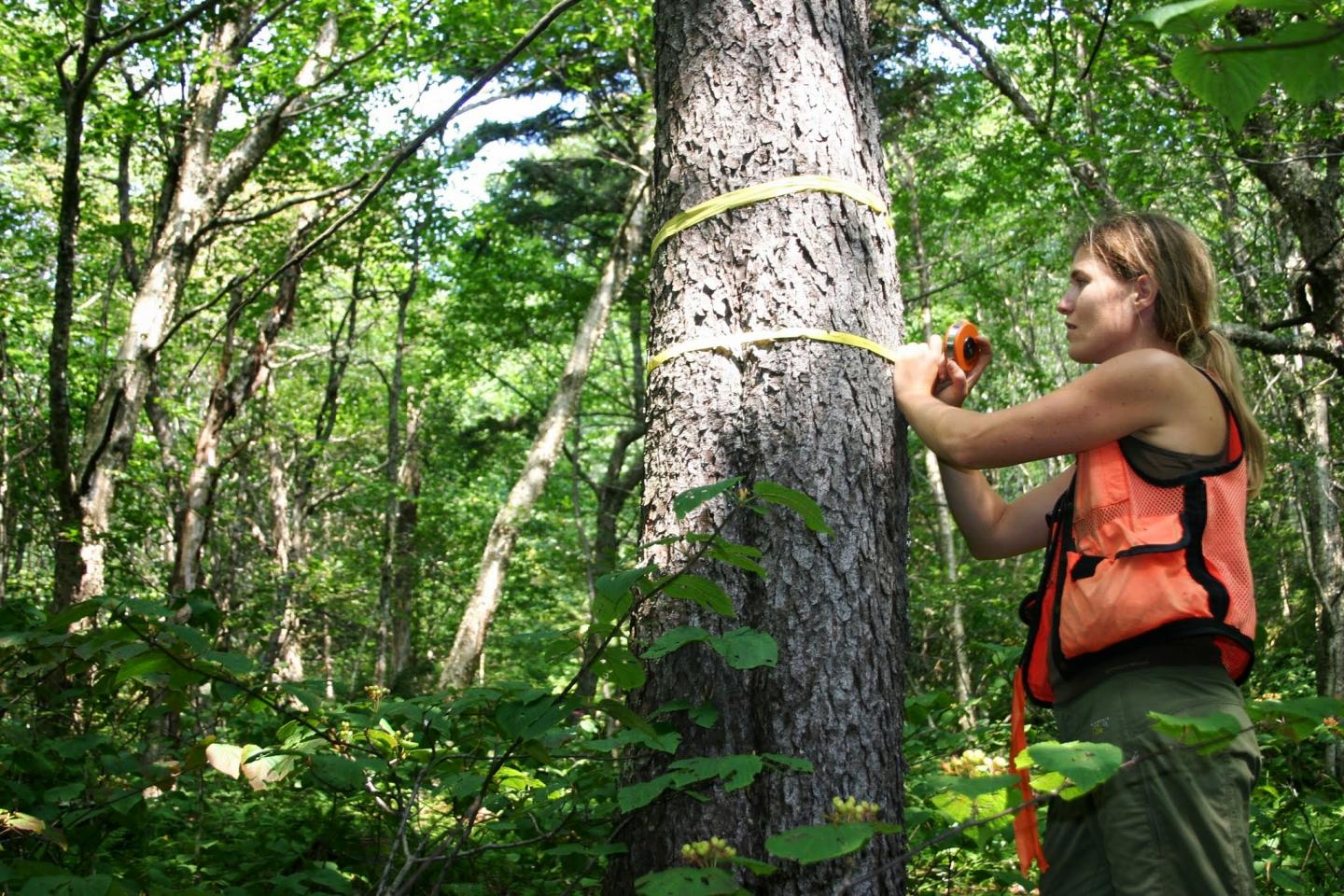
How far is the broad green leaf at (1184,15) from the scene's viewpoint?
609mm

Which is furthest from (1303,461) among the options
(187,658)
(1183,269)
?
(187,658)

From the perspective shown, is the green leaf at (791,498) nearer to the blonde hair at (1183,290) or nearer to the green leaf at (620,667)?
the green leaf at (620,667)

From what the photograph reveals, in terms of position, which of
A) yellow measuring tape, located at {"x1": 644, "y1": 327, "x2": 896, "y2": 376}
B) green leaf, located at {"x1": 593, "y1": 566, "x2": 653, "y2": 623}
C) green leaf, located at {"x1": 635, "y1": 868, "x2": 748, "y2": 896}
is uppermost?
yellow measuring tape, located at {"x1": 644, "y1": 327, "x2": 896, "y2": 376}

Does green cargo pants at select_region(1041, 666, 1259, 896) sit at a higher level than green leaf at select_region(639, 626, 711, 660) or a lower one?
lower

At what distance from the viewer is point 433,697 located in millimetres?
2275

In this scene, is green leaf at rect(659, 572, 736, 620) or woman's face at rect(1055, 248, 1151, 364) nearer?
green leaf at rect(659, 572, 736, 620)

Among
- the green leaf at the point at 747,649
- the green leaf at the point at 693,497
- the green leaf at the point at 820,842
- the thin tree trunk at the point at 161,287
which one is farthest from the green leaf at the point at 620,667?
the thin tree trunk at the point at 161,287

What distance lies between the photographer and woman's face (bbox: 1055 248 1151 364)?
2.07 metres

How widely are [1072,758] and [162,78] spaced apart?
30.1 ft

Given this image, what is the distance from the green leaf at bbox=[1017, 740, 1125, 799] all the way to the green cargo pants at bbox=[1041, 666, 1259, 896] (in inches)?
16.3

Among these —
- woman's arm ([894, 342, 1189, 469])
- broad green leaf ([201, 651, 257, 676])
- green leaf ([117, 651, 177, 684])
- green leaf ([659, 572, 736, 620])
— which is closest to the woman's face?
woman's arm ([894, 342, 1189, 469])

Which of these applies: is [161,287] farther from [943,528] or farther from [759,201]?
[943,528]

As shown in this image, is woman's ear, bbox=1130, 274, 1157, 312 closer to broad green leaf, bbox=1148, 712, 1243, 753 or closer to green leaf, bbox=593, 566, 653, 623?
broad green leaf, bbox=1148, 712, 1243, 753

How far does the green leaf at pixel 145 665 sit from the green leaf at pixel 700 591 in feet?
3.07
